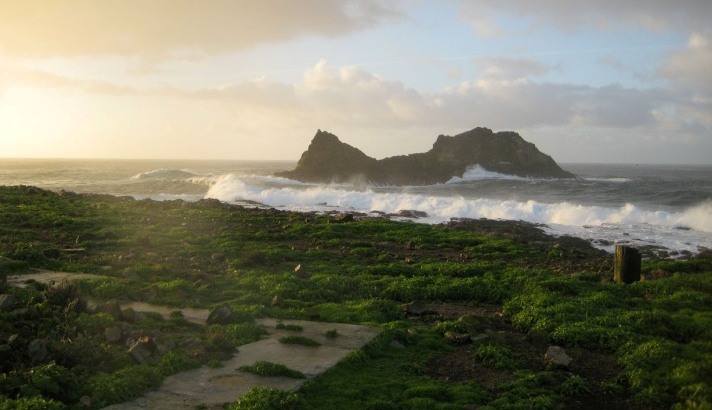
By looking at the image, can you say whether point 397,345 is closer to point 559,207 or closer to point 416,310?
point 416,310

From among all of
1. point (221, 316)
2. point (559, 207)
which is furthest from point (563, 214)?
point (221, 316)

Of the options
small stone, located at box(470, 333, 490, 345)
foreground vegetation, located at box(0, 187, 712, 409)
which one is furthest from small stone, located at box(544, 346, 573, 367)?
small stone, located at box(470, 333, 490, 345)

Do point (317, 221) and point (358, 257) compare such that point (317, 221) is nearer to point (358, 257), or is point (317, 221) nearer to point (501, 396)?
point (358, 257)

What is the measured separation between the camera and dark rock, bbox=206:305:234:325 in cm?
992

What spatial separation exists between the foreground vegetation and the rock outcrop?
58.3m

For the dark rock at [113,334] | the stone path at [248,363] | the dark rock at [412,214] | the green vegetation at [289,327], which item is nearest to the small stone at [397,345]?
the stone path at [248,363]

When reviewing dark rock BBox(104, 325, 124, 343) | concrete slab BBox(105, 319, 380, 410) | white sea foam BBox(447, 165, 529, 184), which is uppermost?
white sea foam BBox(447, 165, 529, 184)

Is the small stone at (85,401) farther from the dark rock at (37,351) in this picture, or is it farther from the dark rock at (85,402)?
the dark rock at (37,351)

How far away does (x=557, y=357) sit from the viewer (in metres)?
8.77

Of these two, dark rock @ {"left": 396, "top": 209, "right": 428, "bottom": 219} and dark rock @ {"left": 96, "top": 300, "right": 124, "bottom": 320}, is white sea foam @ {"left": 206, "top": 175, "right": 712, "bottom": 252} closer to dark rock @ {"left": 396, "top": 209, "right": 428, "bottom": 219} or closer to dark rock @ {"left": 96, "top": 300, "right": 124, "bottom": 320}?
dark rock @ {"left": 396, "top": 209, "right": 428, "bottom": 219}

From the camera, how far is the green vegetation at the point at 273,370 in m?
7.55

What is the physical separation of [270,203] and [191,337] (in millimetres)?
36773

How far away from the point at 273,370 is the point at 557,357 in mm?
4626

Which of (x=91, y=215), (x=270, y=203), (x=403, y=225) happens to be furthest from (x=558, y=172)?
(x=91, y=215)
